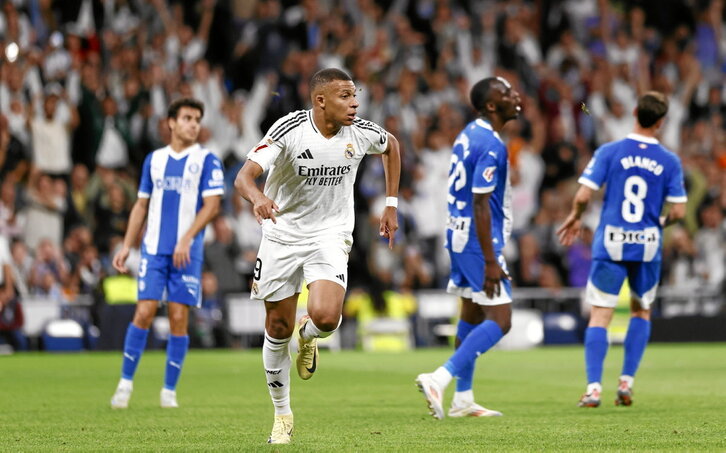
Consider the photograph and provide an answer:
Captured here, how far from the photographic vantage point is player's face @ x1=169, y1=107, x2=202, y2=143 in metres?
11.4

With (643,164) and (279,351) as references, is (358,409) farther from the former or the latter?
(643,164)

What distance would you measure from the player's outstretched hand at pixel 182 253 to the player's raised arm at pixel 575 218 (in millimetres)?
3098

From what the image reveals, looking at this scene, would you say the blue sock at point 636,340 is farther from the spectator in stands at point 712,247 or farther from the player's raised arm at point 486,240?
the spectator in stands at point 712,247

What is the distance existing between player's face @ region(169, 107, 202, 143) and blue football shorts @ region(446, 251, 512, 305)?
8.83ft

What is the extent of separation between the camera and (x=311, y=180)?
315 inches

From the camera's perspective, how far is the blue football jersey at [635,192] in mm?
10812

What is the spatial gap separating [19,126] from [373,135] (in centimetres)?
1331

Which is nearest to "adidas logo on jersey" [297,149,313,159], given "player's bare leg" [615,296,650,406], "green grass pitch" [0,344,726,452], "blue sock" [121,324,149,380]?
"green grass pitch" [0,344,726,452]

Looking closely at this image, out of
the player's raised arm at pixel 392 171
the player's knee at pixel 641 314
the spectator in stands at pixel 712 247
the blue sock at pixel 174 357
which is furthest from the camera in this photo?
the spectator in stands at pixel 712 247

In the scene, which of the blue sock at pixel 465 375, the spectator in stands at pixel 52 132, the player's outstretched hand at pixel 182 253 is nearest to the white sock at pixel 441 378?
the blue sock at pixel 465 375

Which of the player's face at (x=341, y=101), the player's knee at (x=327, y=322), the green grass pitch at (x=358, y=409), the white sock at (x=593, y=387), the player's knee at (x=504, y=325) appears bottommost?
the green grass pitch at (x=358, y=409)

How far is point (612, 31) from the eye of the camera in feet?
89.2

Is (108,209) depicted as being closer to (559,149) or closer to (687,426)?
(559,149)

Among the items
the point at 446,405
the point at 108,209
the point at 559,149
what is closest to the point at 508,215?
the point at 446,405
